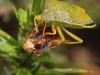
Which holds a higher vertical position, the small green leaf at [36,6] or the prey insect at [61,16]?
the small green leaf at [36,6]

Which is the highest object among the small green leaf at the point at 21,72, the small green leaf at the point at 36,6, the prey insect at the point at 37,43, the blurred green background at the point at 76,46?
the small green leaf at the point at 36,6

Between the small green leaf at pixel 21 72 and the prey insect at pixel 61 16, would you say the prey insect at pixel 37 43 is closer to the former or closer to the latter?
the prey insect at pixel 61 16

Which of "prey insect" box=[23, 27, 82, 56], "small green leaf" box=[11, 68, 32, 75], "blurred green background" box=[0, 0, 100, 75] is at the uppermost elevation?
"prey insect" box=[23, 27, 82, 56]

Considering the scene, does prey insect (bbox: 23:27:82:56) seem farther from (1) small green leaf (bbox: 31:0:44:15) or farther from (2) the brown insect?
(1) small green leaf (bbox: 31:0:44:15)

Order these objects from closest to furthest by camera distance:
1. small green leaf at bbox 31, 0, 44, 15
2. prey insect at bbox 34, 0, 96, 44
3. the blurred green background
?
small green leaf at bbox 31, 0, 44, 15, prey insect at bbox 34, 0, 96, 44, the blurred green background

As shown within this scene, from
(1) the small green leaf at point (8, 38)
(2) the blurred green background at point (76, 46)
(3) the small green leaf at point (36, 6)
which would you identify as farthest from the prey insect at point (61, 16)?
(2) the blurred green background at point (76, 46)

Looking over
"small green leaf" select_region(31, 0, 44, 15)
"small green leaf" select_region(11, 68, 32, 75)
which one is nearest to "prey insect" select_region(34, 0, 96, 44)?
"small green leaf" select_region(31, 0, 44, 15)

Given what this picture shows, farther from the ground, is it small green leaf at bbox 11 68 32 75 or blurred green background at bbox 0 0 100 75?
small green leaf at bbox 11 68 32 75

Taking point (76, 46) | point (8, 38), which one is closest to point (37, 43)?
point (8, 38)

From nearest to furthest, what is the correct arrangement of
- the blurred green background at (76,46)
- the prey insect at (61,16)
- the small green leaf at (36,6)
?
the small green leaf at (36,6), the prey insect at (61,16), the blurred green background at (76,46)
